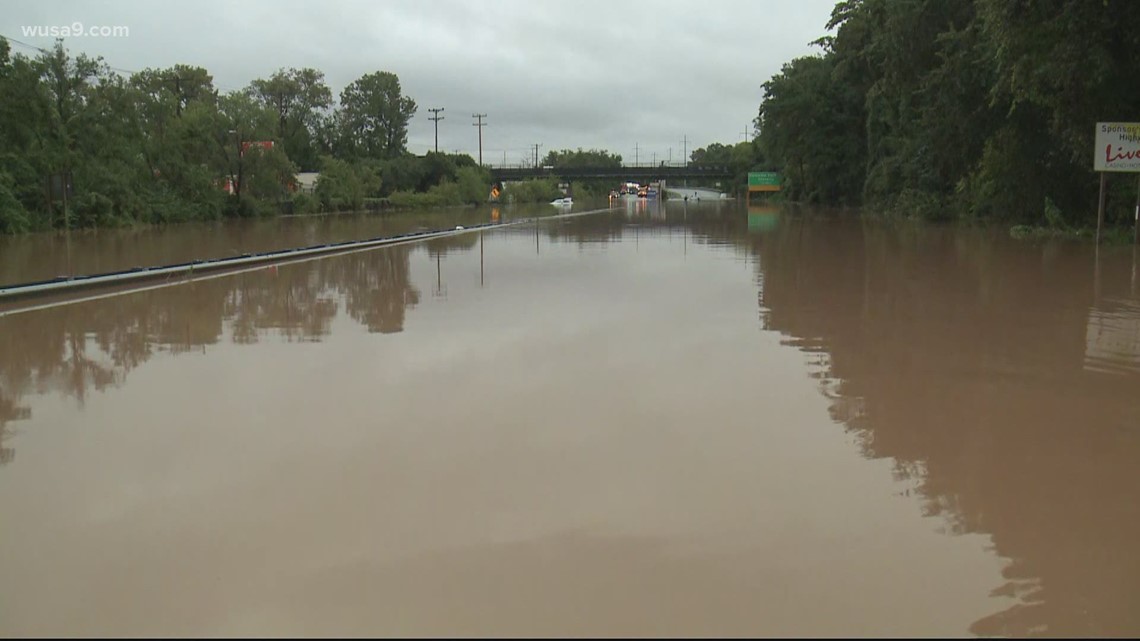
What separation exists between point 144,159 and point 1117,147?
159ft

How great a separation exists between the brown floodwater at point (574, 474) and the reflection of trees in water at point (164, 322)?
3.3 inches

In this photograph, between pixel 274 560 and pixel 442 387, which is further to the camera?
pixel 442 387

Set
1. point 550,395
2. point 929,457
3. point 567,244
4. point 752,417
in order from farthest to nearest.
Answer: point 567,244 < point 550,395 < point 752,417 < point 929,457

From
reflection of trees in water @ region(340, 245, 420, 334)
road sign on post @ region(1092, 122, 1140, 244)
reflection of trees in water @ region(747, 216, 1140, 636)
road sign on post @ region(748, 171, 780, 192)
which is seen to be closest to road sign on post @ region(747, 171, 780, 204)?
road sign on post @ region(748, 171, 780, 192)

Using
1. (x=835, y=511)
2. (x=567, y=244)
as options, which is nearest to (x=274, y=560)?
(x=835, y=511)

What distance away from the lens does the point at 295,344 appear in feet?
35.3

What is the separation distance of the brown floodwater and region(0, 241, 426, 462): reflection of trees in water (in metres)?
0.08

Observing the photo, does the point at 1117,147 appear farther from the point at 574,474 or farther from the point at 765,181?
the point at 765,181

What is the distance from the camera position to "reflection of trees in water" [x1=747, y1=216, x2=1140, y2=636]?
4.52 meters

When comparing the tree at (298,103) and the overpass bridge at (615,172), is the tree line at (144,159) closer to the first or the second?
the tree at (298,103)

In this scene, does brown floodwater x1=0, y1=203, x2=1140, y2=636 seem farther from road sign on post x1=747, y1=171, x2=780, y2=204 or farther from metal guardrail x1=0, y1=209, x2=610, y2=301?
road sign on post x1=747, y1=171, x2=780, y2=204

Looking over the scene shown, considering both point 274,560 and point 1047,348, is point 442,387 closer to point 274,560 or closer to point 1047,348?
point 274,560

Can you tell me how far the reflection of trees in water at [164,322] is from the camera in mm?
9133

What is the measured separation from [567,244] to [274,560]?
2509cm
